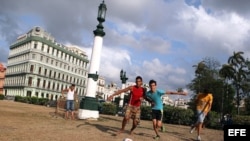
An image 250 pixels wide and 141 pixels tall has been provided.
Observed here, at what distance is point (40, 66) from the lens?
296 feet

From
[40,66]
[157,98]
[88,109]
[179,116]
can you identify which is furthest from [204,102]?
[40,66]

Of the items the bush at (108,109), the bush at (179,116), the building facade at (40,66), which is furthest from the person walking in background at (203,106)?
the building facade at (40,66)

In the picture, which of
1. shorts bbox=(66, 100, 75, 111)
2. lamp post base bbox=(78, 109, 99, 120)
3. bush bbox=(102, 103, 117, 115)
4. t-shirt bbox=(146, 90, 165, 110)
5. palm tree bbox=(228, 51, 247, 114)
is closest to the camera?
t-shirt bbox=(146, 90, 165, 110)

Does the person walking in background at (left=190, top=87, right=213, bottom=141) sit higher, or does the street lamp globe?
the street lamp globe

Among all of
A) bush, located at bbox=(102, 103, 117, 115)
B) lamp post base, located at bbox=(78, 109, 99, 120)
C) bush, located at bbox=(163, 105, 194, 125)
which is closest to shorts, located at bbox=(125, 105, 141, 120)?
lamp post base, located at bbox=(78, 109, 99, 120)

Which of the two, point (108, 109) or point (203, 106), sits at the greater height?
point (203, 106)

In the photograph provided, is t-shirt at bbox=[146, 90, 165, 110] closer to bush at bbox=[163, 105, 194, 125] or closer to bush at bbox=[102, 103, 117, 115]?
bush at bbox=[163, 105, 194, 125]

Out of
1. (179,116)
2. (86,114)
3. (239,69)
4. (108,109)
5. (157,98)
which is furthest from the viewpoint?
(239,69)

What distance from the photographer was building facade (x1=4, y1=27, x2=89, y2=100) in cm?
8912

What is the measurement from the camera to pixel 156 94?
31.4 feet

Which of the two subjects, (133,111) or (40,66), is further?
(40,66)

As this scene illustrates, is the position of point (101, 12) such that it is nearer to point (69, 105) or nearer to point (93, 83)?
point (93, 83)

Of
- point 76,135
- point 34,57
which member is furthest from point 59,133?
point 34,57

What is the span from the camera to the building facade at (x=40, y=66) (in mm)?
89125
